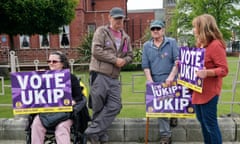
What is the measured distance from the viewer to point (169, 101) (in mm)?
4184

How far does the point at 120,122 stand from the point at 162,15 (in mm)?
49387

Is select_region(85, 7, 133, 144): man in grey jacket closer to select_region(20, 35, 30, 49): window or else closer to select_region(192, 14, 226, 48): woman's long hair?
select_region(192, 14, 226, 48): woman's long hair

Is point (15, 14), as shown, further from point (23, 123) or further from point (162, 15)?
point (162, 15)

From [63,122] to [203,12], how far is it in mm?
35427

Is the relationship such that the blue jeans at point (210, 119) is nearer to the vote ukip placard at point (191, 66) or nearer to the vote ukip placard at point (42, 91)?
the vote ukip placard at point (191, 66)

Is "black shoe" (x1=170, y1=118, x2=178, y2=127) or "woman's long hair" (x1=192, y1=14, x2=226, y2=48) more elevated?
"woman's long hair" (x1=192, y1=14, x2=226, y2=48)

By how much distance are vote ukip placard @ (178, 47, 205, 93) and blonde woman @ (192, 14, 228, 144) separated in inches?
2.4

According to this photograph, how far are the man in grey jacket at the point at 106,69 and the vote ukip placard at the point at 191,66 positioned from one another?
0.75m

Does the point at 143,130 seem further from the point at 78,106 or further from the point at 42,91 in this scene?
the point at 42,91

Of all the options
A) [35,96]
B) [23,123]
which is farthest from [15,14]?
[35,96]

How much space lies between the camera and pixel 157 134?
15.6ft

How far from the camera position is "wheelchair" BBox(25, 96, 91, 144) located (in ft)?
12.3

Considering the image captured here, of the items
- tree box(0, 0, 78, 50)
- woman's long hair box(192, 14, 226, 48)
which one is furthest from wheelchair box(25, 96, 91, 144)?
tree box(0, 0, 78, 50)

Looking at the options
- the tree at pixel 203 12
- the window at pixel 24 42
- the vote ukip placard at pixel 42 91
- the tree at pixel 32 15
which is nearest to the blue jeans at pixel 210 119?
the vote ukip placard at pixel 42 91
